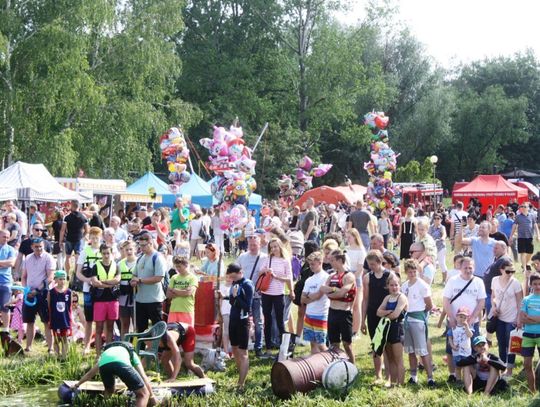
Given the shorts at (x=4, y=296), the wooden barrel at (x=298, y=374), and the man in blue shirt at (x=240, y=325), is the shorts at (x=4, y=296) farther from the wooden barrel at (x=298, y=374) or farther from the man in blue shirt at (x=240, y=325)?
the wooden barrel at (x=298, y=374)

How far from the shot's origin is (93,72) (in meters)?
29.7

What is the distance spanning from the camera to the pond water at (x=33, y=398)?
8.35 meters

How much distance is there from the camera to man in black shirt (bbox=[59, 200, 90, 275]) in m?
14.9

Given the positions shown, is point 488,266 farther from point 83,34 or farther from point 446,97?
point 446,97

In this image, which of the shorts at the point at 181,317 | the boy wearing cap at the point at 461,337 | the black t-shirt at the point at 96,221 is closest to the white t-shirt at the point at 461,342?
the boy wearing cap at the point at 461,337

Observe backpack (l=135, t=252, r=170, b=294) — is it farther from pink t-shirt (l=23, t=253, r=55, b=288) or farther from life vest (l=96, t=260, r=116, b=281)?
pink t-shirt (l=23, t=253, r=55, b=288)

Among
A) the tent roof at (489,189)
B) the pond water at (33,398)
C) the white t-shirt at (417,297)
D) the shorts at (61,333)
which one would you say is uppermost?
the tent roof at (489,189)

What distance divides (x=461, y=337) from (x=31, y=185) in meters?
13.3

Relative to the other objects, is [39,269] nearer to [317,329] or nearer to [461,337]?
[317,329]

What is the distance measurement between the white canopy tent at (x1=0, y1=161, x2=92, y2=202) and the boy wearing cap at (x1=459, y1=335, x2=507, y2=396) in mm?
13216

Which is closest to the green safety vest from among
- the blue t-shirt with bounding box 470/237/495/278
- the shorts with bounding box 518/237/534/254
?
the blue t-shirt with bounding box 470/237/495/278

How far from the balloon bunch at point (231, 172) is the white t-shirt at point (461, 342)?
7757 millimetres

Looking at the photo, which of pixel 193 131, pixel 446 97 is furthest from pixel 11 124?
pixel 446 97

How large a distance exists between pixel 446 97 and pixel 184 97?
1849 centimetres
